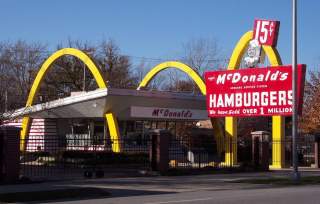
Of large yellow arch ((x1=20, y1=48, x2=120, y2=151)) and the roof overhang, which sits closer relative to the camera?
the roof overhang

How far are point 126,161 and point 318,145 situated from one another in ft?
40.5

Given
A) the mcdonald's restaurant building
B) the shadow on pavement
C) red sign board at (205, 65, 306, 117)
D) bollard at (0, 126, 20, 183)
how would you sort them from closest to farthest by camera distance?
the shadow on pavement < bollard at (0, 126, 20, 183) < red sign board at (205, 65, 306, 117) < the mcdonald's restaurant building

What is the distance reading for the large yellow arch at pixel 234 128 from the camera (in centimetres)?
3688

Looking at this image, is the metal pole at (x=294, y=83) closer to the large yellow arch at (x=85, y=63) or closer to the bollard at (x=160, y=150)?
the bollard at (x=160, y=150)


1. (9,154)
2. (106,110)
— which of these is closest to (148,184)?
(9,154)

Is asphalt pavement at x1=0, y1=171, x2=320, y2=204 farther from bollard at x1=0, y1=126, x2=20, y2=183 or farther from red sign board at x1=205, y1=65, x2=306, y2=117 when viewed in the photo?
red sign board at x1=205, y1=65, x2=306, y2=117

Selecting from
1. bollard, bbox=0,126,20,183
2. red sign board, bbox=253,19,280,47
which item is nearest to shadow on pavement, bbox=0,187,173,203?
bollard, bbox=0,126,20,183

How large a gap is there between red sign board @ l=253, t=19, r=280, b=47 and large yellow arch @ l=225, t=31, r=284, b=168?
65 centimetres

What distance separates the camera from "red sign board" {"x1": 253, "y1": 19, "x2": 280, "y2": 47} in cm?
3641

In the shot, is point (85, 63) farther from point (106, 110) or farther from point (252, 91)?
point (252, 91)

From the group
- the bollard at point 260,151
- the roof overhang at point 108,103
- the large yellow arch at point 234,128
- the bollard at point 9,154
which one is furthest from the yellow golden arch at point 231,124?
the bollard at point 9,154

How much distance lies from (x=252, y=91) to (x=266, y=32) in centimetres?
379

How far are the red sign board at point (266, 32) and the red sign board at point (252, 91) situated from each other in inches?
90.4

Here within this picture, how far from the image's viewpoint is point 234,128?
39719 millimetres
